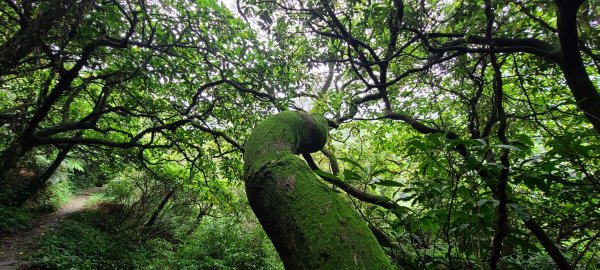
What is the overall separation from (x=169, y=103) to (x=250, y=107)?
155 centimetres

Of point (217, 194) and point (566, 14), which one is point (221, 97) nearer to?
point (217, 194)

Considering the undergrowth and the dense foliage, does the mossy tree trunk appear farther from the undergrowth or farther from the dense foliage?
the undergrowth

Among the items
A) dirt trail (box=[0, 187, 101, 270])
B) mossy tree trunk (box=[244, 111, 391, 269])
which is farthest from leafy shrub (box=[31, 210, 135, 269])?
mossy tree trunk (box=[244, 111, 391, 269])

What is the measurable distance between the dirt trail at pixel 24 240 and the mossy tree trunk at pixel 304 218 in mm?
7408

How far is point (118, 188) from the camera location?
10977 millimetres

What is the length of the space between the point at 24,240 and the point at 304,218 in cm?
961

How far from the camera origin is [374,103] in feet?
16.8

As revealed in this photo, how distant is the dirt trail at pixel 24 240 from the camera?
5.80m

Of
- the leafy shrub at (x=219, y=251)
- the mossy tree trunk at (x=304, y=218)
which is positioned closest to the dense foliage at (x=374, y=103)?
the leafy shrub at (x=219, y=251)

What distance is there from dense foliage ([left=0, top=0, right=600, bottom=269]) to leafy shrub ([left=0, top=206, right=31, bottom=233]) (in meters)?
0.06

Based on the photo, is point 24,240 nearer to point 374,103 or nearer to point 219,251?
point 219,251

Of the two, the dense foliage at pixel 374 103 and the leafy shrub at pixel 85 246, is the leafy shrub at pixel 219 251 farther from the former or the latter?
the leafy shrub at pixel 85 246

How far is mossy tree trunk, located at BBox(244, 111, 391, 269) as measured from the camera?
0.74m

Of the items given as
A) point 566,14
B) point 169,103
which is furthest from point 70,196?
point 566,14
